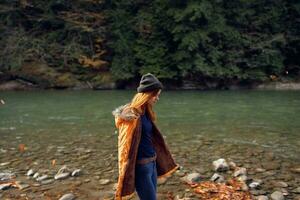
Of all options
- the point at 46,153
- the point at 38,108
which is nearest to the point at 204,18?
the point at 38,108

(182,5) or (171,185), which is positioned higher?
(182,5)

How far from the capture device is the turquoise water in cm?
986

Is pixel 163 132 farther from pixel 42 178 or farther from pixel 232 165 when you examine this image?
A: pixel 42 178

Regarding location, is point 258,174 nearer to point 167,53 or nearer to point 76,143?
point 76,143

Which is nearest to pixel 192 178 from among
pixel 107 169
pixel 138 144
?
pixel 107 169

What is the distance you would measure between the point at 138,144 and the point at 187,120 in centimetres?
889

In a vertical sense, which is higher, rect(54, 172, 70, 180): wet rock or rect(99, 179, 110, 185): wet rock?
rect(54, 172, 70, 180): wet rock

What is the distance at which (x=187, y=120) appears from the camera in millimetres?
12555

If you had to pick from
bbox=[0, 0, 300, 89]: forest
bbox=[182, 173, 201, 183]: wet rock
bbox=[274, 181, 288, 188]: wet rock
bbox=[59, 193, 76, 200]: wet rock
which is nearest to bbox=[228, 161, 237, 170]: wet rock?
bbox=[182, 173, 201, 183]: wet rock

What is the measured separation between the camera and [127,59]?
90.8 feet

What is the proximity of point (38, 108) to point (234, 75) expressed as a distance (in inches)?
611

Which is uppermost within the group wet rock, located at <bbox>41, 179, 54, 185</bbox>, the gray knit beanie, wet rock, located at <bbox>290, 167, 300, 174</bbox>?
the gray knit beanie

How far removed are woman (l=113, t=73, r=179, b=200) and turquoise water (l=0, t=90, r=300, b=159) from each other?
4.91 meters

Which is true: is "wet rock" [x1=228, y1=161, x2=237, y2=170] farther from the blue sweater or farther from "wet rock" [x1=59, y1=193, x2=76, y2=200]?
the blue sweater
